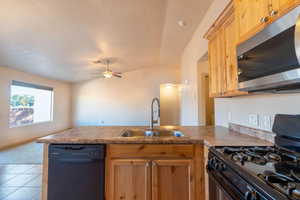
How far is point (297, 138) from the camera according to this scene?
1249 mm

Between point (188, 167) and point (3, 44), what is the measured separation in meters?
4.19

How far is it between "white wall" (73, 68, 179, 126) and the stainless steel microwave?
6.22m

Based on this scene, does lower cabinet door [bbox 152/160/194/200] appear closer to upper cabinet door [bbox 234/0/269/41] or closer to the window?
upper cabinet door [bbox 234/0/269/41]

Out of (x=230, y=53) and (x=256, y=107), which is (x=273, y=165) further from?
(x=230, y=53)

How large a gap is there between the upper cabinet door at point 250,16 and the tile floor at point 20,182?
3.12 metres

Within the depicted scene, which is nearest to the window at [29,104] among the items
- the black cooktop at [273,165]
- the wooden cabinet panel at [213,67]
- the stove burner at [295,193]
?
the wooden cabinet panel at [213,67]

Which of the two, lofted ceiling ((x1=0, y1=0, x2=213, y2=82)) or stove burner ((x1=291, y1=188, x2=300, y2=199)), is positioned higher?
lofted ceiling ((x1=0, y1=0, x2=213, y2=82))

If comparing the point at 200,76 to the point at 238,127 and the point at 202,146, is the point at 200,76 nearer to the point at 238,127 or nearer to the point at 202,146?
the point at 238,127

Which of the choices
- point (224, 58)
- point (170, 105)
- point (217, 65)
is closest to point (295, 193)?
point (224, 58)

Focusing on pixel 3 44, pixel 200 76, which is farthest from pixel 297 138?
pixel 3 44

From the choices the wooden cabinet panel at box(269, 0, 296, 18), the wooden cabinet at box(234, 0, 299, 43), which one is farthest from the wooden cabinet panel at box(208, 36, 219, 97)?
the wooden cabinet panel at box(269, 0, 296, 18)

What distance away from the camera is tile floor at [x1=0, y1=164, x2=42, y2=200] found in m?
2.50

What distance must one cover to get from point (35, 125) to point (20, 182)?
4094 mm

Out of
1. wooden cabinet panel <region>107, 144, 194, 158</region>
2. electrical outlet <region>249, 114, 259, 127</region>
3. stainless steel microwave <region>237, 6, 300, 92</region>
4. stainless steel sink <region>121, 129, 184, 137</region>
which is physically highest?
stainless steel microwave <region>237, 6, 300, 92</region>
